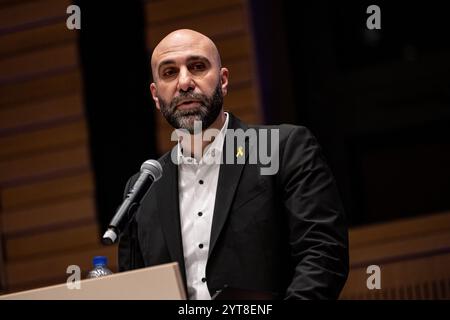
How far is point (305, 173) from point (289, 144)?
0.13 metres

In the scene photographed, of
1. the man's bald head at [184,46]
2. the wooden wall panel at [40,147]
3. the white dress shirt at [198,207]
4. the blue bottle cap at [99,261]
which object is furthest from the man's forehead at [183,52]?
the wooden wall panel at [40,147]

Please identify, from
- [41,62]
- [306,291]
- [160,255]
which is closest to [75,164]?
[41,62]

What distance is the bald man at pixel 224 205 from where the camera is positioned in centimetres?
217

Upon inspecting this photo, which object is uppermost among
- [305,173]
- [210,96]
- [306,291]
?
[210,96]

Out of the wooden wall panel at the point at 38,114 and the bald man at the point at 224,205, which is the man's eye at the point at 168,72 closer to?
the bald man at the point at 224,205

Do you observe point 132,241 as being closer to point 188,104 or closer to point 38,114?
point 188,104

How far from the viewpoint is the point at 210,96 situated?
2.38 meters

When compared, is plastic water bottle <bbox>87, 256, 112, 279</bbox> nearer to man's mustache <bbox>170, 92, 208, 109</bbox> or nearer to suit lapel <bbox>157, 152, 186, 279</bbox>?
suit lapel <bbox>157, 152, 186, 279</bbox>

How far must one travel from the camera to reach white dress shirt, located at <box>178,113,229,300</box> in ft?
7.50

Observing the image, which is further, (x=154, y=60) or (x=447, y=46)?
(x=447, y=46)

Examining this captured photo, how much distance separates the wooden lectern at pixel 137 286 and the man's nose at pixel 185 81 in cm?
76

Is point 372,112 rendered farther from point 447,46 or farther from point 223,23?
point 223,23

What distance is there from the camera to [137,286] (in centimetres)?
171

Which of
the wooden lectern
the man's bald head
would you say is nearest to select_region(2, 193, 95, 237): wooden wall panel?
the man's bald head
